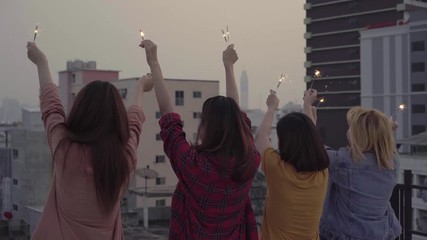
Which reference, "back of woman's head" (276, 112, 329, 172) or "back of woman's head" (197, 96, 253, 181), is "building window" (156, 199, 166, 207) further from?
"back of woman's head" (197, 96, 253, 181)

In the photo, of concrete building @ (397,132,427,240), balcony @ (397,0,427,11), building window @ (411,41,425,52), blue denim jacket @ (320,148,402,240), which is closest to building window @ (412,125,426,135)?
building window @ (411,41,425,52)

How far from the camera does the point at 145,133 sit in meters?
33.8

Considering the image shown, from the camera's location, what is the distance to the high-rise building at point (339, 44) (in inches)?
1880

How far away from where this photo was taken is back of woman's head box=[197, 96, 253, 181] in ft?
7.54

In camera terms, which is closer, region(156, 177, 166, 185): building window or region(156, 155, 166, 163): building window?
region(156, 177, 166, 185): building window

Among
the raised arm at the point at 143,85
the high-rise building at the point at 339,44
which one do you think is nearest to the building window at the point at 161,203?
the high-rise building at the point at 339,44

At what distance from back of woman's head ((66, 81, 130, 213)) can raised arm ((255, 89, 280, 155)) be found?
834 mm

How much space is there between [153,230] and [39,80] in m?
26.0

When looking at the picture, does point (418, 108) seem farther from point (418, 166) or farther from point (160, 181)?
point (160, 181)

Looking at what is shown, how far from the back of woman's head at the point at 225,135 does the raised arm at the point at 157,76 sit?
245 millimetres

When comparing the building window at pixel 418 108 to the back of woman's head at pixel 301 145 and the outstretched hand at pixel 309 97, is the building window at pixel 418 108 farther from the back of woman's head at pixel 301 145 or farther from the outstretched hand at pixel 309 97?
the back of woman's head at pixel 301 145

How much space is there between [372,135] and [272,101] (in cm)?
57

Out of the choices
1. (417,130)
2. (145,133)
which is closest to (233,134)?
(145,133)

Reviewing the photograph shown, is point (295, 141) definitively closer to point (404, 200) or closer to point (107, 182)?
point (107, 182)
